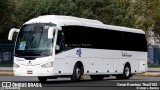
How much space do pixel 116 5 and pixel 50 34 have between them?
30243mm

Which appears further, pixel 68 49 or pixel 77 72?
pixel 77 72

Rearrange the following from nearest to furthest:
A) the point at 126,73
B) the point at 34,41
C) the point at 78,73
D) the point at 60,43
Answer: the point at 34,41, the point at 60,43, the point at 78,73, the point at 126,73

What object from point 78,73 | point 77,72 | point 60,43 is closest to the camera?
point 60,43

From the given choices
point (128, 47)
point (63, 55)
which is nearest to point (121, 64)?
point (128, 47)

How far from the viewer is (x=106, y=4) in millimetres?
51781

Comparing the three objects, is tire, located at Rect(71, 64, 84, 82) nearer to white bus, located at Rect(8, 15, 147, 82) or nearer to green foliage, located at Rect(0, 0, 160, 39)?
white bus, located at Rect(8, 15, 147, 82)

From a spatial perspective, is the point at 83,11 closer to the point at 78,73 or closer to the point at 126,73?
the point at 126,73

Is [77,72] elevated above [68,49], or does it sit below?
below

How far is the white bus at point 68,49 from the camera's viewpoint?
22.5m

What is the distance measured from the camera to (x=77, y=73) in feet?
79.1

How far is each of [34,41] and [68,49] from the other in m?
1.69

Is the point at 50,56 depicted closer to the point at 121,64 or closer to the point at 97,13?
the point at 121,64

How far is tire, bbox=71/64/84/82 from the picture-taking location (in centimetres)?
2383

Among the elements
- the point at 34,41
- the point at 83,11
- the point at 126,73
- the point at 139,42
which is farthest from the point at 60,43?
the point at 83,11
